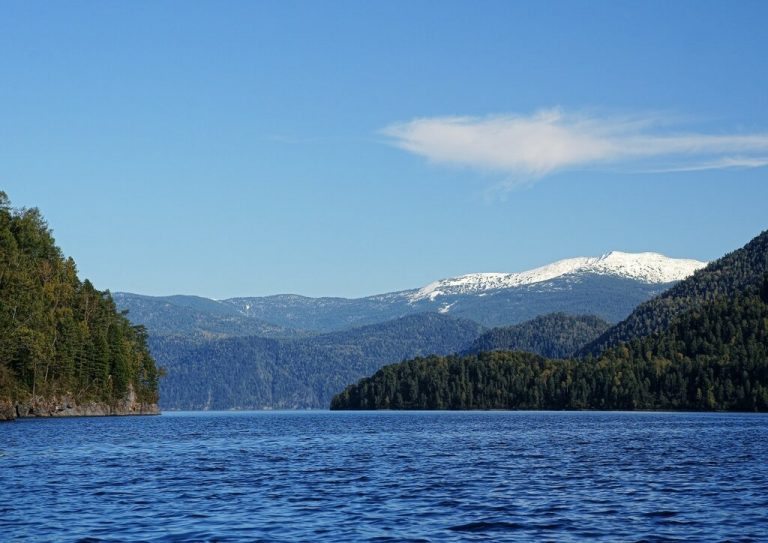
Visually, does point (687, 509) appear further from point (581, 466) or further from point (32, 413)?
point (32, 413)

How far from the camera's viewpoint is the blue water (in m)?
46.3

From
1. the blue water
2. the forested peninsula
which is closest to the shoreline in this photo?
the forested peninsula

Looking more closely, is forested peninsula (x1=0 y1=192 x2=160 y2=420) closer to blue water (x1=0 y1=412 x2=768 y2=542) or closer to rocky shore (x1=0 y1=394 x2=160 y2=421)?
rocky shore (x1=0 y1=394 x2=160 y2=421)

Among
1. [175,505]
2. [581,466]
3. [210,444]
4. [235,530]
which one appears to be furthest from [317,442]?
[235,530]

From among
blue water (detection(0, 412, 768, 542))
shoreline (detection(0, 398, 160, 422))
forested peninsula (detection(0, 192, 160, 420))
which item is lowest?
blue water (detection(0, 412, 768, 542))

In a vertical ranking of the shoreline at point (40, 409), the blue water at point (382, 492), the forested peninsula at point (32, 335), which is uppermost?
the forested peninsula at point (32, 335)

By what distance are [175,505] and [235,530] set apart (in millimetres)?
9436

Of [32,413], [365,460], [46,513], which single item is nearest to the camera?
[46,513]

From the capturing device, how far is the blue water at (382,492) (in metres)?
46.3

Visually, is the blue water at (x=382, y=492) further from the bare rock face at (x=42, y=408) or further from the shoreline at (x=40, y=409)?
the bare rock face at (x=42, y=408)

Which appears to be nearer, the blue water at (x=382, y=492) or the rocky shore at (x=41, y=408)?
the blue water at (x=382, y=492)

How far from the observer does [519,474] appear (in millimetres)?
72938

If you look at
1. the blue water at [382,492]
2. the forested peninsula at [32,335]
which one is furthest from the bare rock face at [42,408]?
the blue water at [382,492]

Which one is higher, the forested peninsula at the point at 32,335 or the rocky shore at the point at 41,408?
the forested peninsula at the point at 32,335
